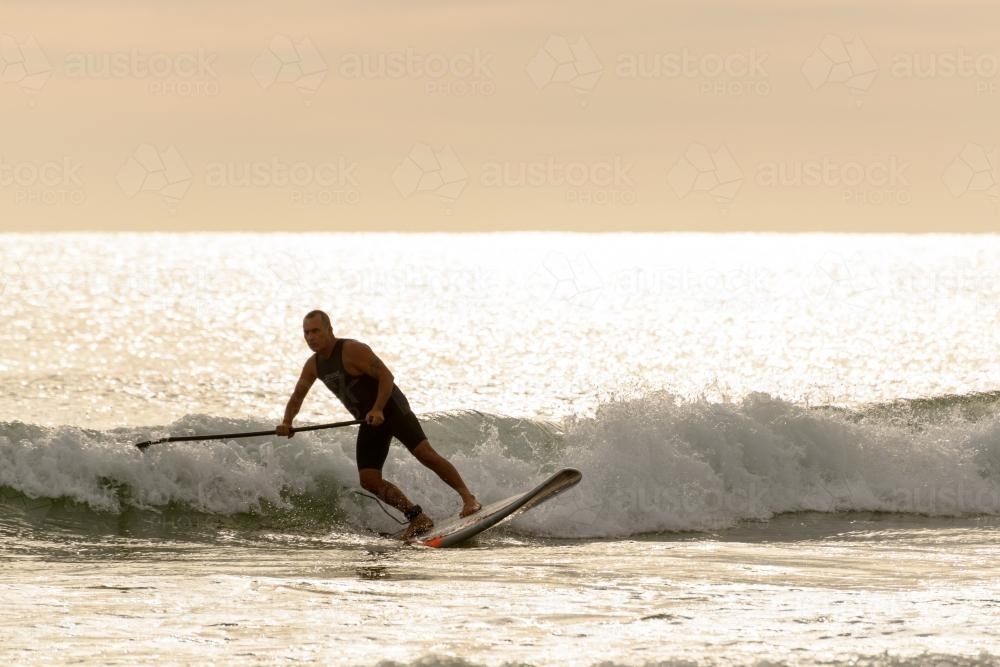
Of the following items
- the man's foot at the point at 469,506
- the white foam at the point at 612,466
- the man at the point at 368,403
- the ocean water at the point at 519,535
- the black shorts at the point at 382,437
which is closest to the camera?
the ocean water at the point at 519,535

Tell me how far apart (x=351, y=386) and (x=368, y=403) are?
0.21 m

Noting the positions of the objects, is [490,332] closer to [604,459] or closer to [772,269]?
[604,459]

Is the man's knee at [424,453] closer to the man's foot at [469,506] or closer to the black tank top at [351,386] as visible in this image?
the black tank top at [351,386]

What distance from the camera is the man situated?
10297 mm

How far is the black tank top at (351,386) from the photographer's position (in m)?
10.4

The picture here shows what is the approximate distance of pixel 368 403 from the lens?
10.6m

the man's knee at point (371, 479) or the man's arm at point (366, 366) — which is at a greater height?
the man's arm at point (366, 366)

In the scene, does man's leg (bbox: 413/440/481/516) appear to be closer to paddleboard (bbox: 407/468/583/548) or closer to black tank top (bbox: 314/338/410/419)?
paddleboard (bbox: 407/468/583/548)

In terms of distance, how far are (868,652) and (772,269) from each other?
14465cm

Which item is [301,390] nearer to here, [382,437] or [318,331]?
[318,331]

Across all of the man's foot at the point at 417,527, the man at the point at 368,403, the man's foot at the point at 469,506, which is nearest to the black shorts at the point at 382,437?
the man at the point at 368,403

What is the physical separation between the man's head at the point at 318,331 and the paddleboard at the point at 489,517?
1.87 metres

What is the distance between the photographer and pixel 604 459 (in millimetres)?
14086

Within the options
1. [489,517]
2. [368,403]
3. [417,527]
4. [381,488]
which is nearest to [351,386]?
[368,403]
